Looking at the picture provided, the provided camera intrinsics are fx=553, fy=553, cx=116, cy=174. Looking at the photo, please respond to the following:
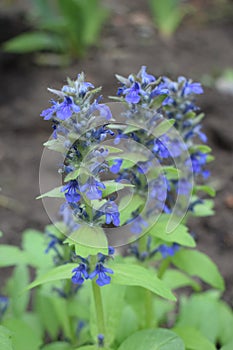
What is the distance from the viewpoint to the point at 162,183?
2.66m

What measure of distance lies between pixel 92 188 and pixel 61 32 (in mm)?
5152

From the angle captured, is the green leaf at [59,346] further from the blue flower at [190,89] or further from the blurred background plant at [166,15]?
the blurred background plant at [166,15]

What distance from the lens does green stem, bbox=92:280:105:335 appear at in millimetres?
2391

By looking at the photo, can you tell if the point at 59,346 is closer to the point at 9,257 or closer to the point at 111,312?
the point at 111,312

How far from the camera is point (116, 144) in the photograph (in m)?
2.61

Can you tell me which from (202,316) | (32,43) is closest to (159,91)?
(202,316)

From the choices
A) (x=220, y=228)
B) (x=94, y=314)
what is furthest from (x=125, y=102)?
(x=220, y=228)

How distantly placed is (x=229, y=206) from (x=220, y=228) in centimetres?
29

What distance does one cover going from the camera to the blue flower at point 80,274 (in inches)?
88.0

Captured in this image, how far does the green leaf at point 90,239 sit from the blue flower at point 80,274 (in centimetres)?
12

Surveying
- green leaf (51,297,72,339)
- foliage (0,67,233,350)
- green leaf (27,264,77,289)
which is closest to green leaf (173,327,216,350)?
foliage (0,67,233,350)

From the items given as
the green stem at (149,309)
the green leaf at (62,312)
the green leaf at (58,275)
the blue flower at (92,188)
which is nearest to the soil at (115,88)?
the green stem at (149,309)

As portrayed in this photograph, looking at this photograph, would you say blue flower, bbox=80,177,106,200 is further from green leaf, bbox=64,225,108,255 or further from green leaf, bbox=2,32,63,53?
green leaf, bbox=2,32,63,53

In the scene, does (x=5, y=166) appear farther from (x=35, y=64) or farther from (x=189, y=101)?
(x=189, y=101)
